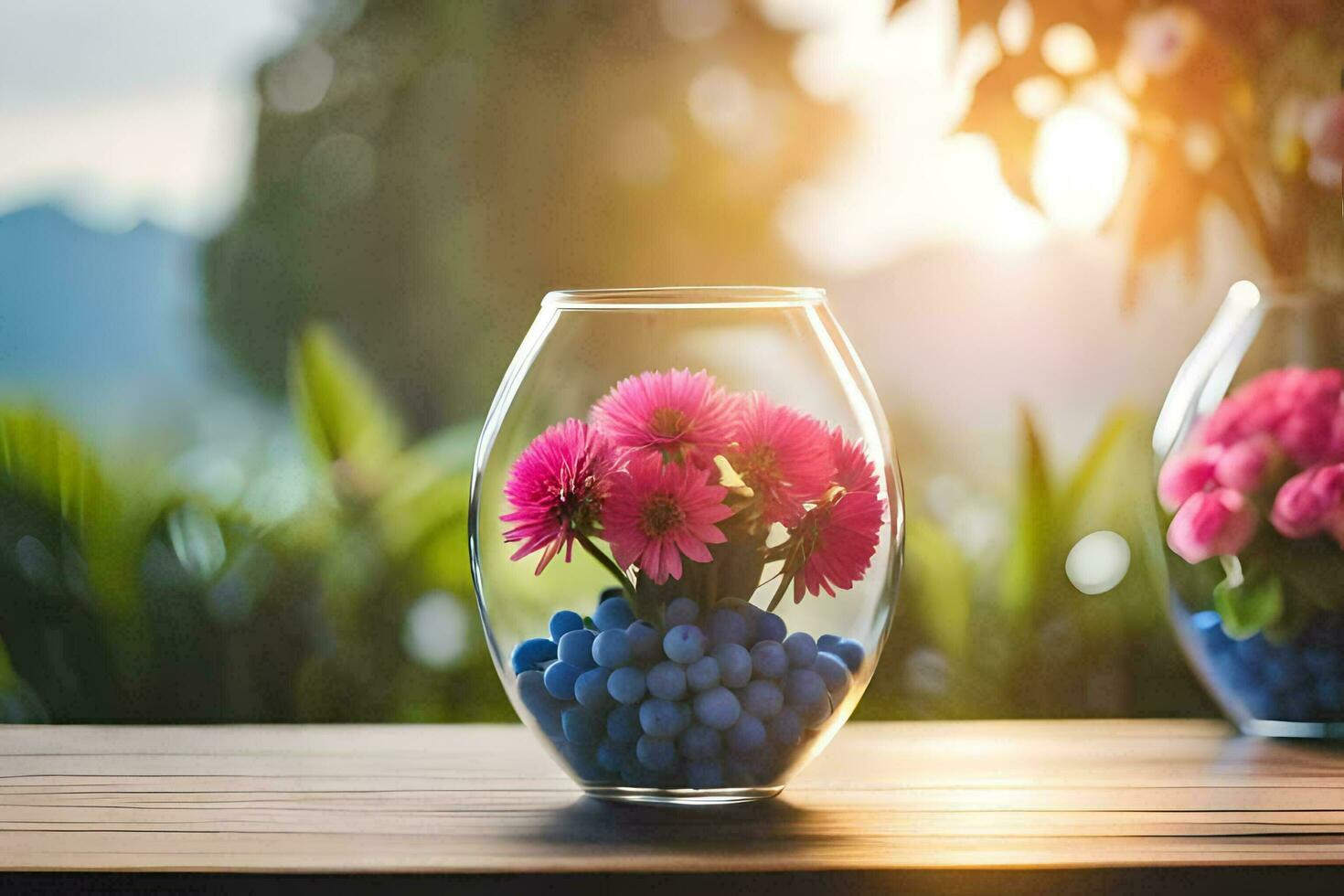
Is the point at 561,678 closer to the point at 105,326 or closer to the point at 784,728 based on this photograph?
the point at 784,728

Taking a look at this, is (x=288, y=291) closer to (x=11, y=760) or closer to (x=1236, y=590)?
(x=11, y=760)

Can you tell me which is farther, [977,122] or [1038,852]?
[977,122]

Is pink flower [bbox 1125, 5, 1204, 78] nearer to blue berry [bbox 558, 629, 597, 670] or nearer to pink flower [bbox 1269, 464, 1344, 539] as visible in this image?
pink flower [bbox 1269, 464, 1344, 539]

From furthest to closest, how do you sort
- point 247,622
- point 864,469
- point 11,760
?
point 247,622, point 11,760, point 864,469

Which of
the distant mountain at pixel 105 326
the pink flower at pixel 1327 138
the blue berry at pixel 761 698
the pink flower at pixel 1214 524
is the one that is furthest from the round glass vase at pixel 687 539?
the distant mountain at pixel 105 326

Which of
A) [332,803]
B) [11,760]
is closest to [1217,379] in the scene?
[332,803]

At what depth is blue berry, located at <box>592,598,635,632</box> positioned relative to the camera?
641 millimetres

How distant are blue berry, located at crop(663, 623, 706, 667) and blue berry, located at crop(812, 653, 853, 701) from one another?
6 centimetres

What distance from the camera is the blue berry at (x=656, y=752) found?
0.64 m

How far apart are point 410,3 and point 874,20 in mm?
460

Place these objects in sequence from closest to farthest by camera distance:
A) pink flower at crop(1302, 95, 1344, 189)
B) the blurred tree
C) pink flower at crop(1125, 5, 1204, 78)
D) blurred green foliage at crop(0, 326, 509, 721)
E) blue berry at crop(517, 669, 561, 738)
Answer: blue berry at crop(517, 669, 561, 738) < pink flower at crop(1302, 95, 1344, 189) < pink flower at crop(1125, 5, 1204, 78) < blurred green foliage at crop(0, 326, 509, 721) < the blurred tree

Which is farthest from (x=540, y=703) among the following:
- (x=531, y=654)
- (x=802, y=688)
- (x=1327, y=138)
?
(x=1327, y=138)

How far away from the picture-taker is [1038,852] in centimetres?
59

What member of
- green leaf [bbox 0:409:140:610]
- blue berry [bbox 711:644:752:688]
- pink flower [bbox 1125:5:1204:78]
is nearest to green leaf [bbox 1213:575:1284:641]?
blue berry [bbox 711:644:752:688]
